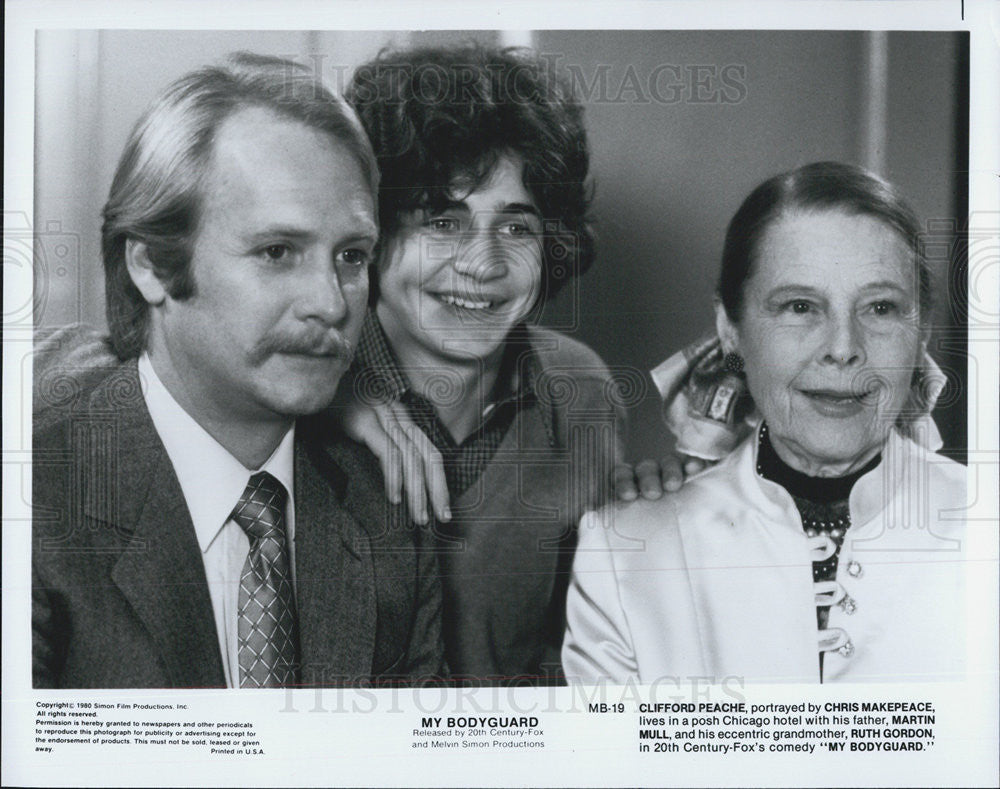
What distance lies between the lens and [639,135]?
2.04m

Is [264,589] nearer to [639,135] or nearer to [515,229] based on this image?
[515,229]

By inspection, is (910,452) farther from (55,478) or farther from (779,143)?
(55,478)

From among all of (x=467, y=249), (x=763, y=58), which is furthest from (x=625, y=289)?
(x=763, y=58)

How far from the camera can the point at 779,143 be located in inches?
80.7

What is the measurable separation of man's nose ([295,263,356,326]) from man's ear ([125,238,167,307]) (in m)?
0.27

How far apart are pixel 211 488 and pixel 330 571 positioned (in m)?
0.28

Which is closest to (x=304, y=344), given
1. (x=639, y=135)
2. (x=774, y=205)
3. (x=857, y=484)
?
(x=639, y=135)

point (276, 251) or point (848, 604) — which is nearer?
point (276, 251)

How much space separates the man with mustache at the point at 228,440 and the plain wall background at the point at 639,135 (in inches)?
2.9

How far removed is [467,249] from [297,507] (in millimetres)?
607

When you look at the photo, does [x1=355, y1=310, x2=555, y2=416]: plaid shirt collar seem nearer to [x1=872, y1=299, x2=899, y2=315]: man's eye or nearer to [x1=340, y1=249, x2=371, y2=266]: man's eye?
[x1=340, y1=249, x2=371, y2=266]: man's eye

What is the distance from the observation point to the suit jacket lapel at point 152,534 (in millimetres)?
1977

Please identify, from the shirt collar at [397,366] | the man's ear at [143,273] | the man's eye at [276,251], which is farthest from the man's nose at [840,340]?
the man's ear at [143,273]

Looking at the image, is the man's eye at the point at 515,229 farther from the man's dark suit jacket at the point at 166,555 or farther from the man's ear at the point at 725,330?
the man's dark suit jacket at the point at 166,555
